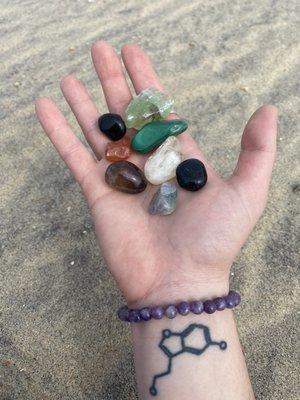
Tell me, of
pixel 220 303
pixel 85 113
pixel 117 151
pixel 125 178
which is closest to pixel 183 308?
pixel 220 303

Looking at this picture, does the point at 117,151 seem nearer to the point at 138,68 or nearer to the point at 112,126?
the point at 112,126

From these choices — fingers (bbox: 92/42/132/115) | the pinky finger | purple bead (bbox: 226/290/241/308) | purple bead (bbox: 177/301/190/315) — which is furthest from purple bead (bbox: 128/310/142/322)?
fingers (bbox: 92/42/132/115)

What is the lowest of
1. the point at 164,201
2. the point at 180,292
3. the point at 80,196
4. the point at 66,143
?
the point at 80,196

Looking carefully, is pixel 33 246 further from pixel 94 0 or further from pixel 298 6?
pixel 298 6

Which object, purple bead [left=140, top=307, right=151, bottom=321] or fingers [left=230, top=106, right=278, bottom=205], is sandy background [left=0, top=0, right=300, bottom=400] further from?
fingers [left=230, top=106, right=278, bottom=205]

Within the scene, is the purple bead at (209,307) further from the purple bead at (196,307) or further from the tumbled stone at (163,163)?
the tumbled stone at (163,163)

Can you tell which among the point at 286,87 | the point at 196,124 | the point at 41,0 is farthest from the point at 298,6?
the point at 41,0
